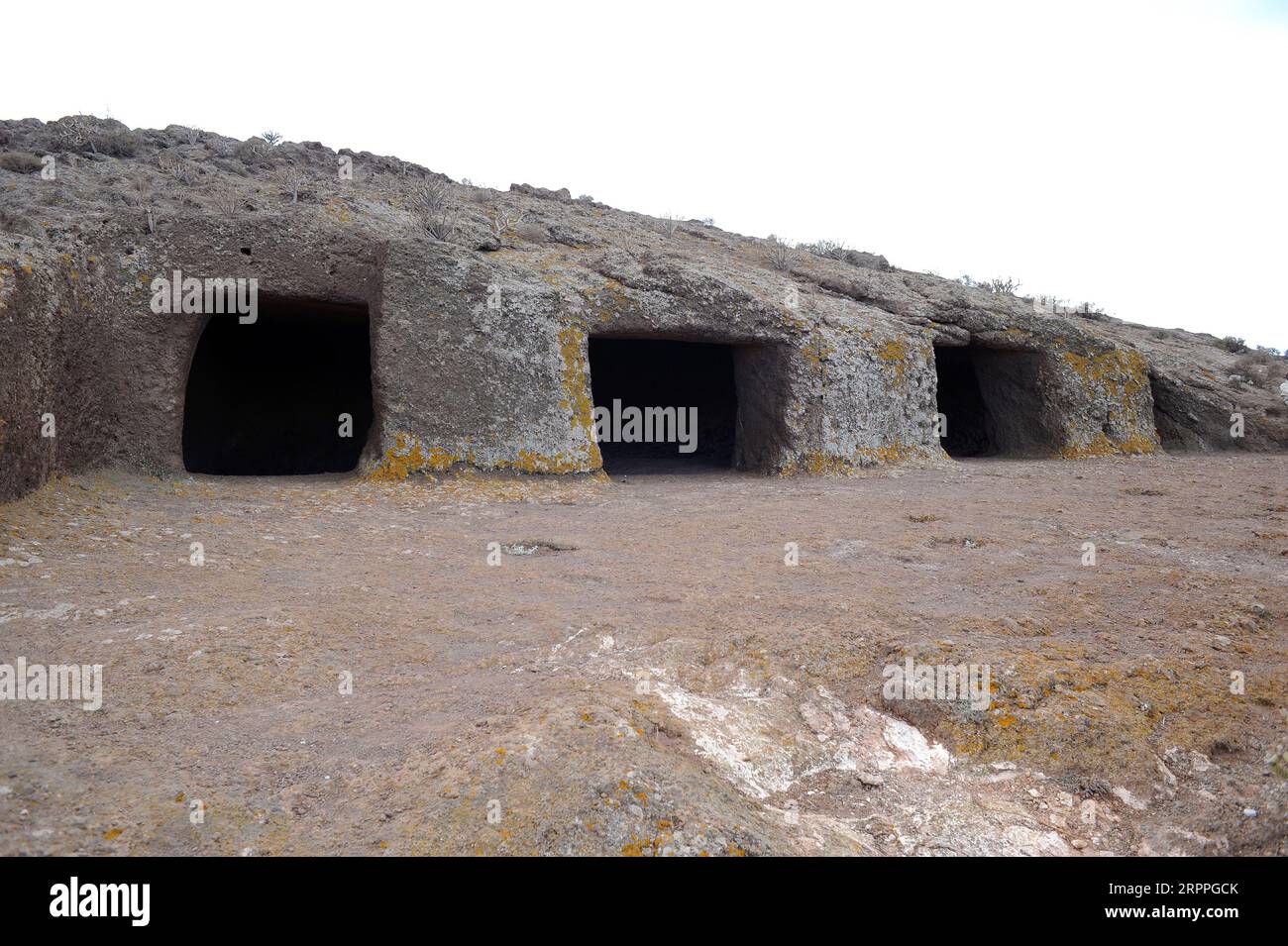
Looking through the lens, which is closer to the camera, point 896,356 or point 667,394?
point 896,356

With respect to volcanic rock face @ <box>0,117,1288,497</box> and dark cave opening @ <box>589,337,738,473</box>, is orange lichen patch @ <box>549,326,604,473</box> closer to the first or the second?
volcanic rock face @ <box>0,117,1288,497</box>

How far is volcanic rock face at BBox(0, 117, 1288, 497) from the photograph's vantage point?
21.1ft

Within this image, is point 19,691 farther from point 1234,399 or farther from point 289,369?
point 1234,399

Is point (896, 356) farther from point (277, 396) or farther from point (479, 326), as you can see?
point (277, 396)

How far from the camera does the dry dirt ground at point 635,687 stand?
2100 mm

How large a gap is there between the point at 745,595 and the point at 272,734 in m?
2.18

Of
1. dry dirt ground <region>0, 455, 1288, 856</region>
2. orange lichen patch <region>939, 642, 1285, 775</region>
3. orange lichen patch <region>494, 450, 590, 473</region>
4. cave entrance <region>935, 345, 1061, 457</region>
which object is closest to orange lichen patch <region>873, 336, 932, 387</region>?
cave entrance <region>935, 345, 1061, 457</region>

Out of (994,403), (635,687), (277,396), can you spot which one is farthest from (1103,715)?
(277,396)

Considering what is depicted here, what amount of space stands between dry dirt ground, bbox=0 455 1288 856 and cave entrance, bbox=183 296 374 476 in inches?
164

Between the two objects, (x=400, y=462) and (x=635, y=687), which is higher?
(x=400, y=462)

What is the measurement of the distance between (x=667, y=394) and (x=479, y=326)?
17.2 feet

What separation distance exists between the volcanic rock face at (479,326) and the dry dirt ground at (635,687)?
4.37ft

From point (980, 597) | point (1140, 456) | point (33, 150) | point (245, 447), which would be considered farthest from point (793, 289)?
point (33, 150)

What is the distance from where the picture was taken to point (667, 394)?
12.2m
